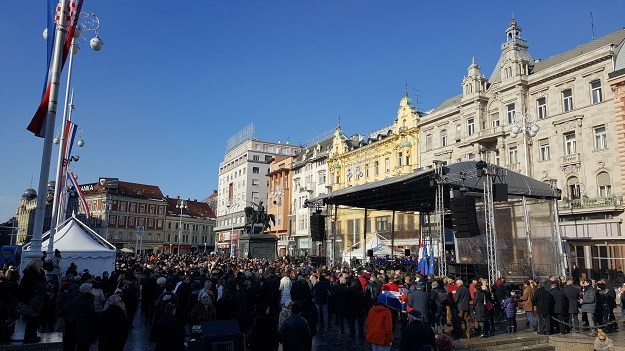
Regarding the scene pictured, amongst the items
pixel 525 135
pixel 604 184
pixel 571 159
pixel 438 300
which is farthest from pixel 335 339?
pixel 571 159

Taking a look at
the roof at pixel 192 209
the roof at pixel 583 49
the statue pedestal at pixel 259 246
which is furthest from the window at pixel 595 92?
the roof at pixel 192 209

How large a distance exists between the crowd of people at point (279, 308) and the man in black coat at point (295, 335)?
2 centimetres

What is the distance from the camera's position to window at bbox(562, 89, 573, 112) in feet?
111

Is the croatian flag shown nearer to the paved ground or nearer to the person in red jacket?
the paved ground

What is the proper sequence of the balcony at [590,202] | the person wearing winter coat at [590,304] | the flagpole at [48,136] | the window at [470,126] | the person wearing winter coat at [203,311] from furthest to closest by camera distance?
the window at [470,126], the balcony at [590,202], the person wearing winter coat at [590,304], the flagpole at [48,136], the person wearing winter coat at [203,311]

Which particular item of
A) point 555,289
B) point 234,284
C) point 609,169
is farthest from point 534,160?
point 234,284

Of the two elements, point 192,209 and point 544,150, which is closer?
point 544,150

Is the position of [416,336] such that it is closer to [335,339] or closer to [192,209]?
[335,339]

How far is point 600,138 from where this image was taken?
31734mm

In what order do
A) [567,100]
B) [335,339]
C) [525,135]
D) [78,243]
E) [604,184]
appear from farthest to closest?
[567,100] → [604,184] → [525,135] → [78,243] → [335,339]

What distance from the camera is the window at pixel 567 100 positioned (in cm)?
3378

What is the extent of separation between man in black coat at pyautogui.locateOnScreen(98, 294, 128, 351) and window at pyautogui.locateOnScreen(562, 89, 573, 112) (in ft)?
115

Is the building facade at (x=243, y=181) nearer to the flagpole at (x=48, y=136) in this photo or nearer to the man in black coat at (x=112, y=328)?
the flagpole at (x=48, y=136)

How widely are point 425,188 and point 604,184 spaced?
15140 mm
